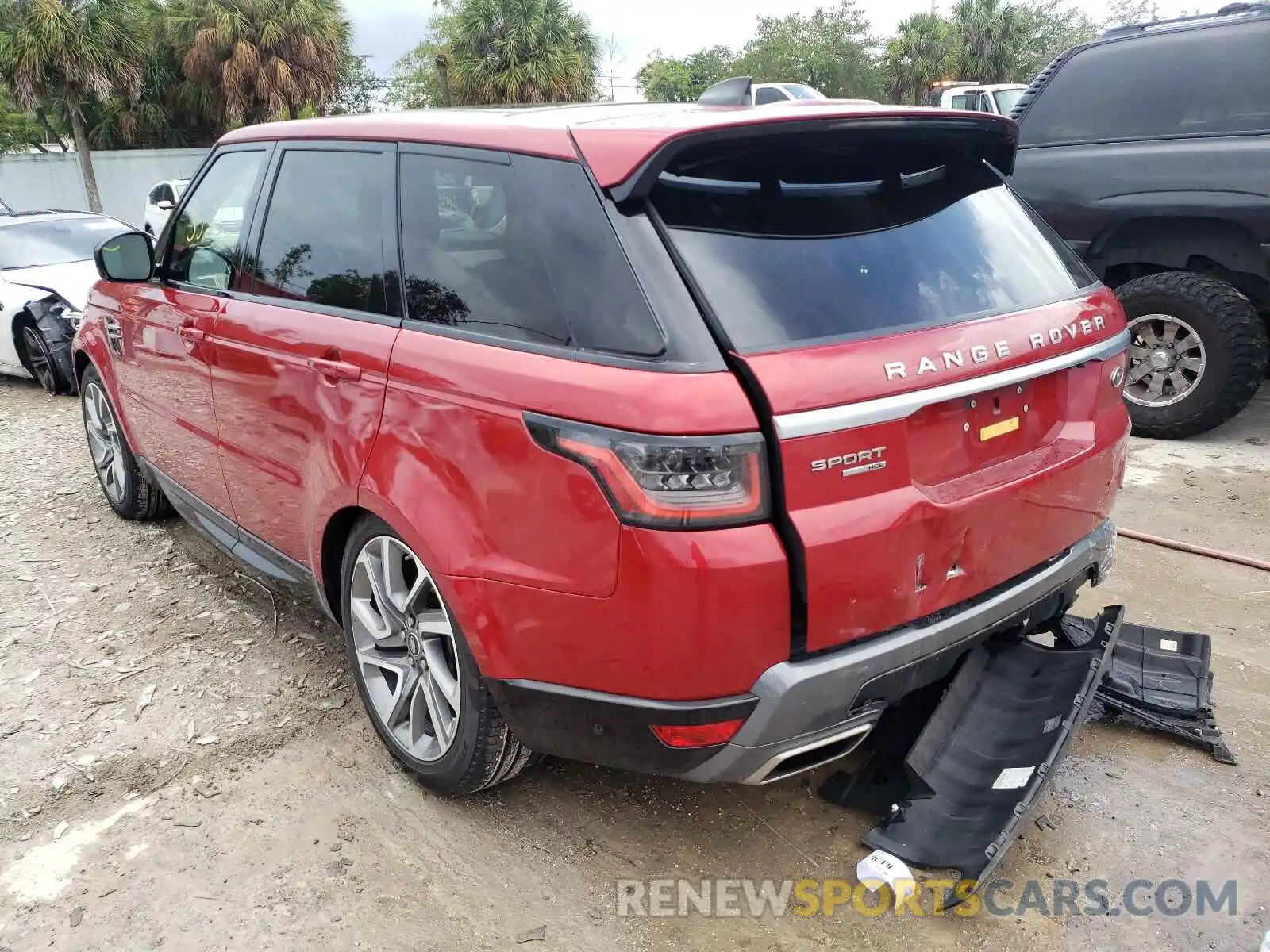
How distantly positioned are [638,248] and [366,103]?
49.7 metres

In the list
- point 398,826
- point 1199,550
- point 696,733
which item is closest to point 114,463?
point 398,826

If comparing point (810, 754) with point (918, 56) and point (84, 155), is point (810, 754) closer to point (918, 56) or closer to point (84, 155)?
point (84, 155)

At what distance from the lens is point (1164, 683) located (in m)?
3.09

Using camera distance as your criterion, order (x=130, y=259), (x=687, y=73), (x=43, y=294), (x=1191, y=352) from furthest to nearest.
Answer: (x=687, y=73) → (x=43, y=294) → (x=1191, y=352) → (x=130, y=259)

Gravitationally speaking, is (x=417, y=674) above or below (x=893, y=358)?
below

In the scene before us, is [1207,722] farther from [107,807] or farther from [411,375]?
[107,807]

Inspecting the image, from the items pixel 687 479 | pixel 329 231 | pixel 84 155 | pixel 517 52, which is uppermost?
pixel 517 52

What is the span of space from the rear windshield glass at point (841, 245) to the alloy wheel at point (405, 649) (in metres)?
1.08

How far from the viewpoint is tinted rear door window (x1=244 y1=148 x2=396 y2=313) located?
9.14 ft

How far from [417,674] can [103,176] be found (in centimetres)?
3118

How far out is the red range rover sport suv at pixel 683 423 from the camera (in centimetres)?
201

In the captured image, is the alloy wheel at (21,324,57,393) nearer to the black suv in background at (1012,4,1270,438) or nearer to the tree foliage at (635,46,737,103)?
the black suv in background at (1012,4,1270,438)

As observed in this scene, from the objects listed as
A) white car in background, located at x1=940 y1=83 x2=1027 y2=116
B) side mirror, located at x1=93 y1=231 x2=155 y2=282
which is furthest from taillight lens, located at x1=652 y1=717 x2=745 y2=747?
white car in background, located at x1=940 y1=83 x2=1027 y2=116

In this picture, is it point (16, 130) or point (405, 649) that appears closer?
point (405, 649)
